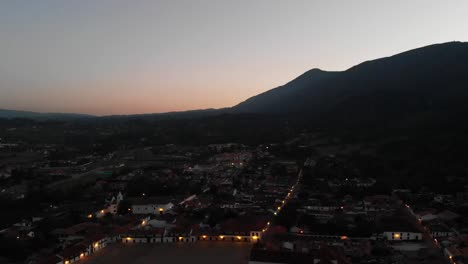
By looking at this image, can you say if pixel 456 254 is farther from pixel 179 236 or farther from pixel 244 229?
pixel 179 236

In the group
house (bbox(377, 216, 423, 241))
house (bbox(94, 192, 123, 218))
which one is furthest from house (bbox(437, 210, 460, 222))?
house (bbox(94, 192, 123, 218))

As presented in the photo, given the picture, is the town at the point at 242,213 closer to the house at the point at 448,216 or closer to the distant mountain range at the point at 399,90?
the house at the point at 448,216

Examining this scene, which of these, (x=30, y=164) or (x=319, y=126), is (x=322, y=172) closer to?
(x=30, y=164)

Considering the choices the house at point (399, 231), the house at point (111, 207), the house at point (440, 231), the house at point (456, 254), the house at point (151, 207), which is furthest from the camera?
the house at point (151, 207)

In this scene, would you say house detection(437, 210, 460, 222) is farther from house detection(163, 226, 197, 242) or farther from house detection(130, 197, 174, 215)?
house detection(130, 197, 174, 215)

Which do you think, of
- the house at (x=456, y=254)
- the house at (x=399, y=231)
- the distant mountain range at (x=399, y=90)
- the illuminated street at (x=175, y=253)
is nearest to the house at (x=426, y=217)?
the house at (x=399, y=231)

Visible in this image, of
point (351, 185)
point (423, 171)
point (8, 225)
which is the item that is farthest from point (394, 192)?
point (8, 225)

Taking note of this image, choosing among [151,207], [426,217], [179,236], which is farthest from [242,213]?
[426,217]

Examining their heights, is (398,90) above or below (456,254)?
above
